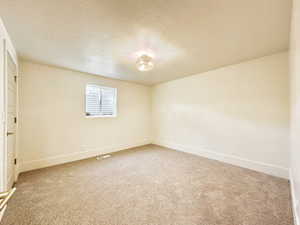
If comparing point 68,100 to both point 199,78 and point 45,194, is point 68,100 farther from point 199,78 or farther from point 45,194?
point 199,78

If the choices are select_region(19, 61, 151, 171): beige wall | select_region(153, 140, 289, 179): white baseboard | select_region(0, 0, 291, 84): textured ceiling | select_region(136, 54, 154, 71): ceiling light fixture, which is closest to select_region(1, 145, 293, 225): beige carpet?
select_region(153, 140, 289, 179): white baseboard

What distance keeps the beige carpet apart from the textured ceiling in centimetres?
226

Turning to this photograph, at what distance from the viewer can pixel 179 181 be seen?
227 cm

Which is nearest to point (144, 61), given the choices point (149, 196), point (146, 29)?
point (146, 29)

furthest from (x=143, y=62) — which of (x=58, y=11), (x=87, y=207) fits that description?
(x=87, y=207)

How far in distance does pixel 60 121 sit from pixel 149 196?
2617mm

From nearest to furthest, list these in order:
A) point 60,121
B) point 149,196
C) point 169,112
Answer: point 149,196 < point 60,121 < point 169,112

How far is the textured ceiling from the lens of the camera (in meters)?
1.36

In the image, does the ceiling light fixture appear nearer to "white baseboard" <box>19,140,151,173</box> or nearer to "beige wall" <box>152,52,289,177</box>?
"beige wall" <box>152,52,289,177</box>

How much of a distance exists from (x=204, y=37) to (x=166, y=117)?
2891mm

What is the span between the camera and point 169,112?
440 cm

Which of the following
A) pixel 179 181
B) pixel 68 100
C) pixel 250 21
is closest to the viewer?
pixel 250 21

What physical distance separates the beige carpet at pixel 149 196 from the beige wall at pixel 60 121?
431mm

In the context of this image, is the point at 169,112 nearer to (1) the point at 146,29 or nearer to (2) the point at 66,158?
(1) the point at 146,29
